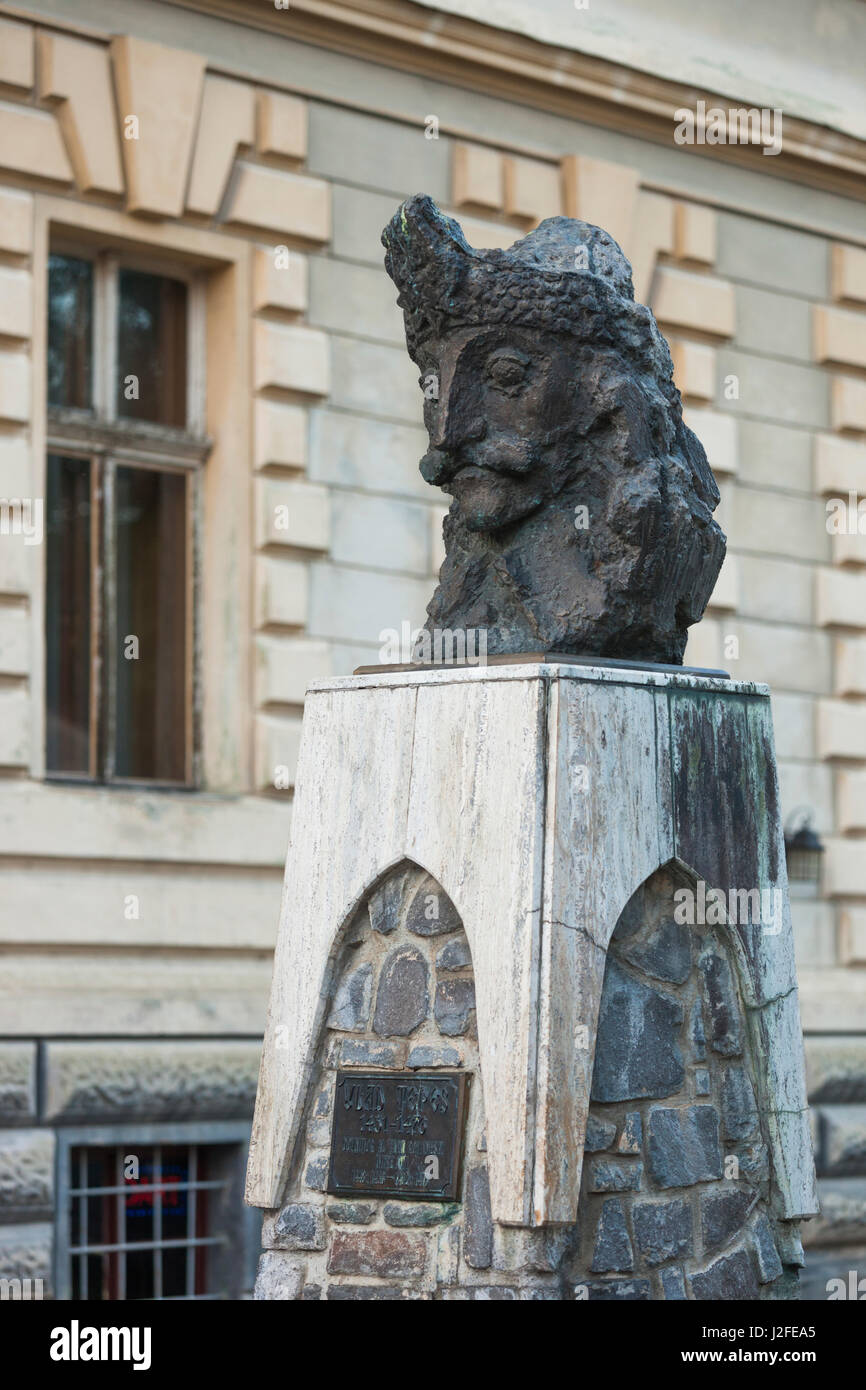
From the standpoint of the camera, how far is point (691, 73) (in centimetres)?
1180

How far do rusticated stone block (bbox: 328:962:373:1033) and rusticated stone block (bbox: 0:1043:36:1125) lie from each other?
3.39 m

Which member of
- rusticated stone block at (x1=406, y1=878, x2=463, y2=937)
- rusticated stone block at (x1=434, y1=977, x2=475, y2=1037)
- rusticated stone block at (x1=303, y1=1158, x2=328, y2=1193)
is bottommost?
rusticated stone block at (x1=303, y1=1158, x2=328, y2=1193)

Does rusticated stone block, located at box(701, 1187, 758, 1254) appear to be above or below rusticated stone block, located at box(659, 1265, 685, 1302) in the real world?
above

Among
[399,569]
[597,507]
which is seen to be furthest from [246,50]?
[597,507]

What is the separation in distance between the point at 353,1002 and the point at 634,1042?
752 millimetres

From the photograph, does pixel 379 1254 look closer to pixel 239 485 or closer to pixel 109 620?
pixel 109 620

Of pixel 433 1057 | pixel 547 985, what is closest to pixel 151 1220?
pixel 433 1057

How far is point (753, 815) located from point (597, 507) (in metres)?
0.92

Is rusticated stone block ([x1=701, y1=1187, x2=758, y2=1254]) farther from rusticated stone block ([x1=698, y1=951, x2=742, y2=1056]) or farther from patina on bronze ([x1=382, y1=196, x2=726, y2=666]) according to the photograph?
patina on bronze ([x1=382, y1=196, x2=726, y2=666])

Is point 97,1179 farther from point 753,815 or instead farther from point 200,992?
point 753,815

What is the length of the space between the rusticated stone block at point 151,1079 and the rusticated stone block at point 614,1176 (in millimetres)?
4041

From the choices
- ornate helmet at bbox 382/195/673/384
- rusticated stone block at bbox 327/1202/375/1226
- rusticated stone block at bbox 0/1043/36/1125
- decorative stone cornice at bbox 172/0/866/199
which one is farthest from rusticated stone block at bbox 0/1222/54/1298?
decorative stone cornice at bbox 172/0/866/199

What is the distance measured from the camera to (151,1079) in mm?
9320

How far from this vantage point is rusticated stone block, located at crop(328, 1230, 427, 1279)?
18.2ft
